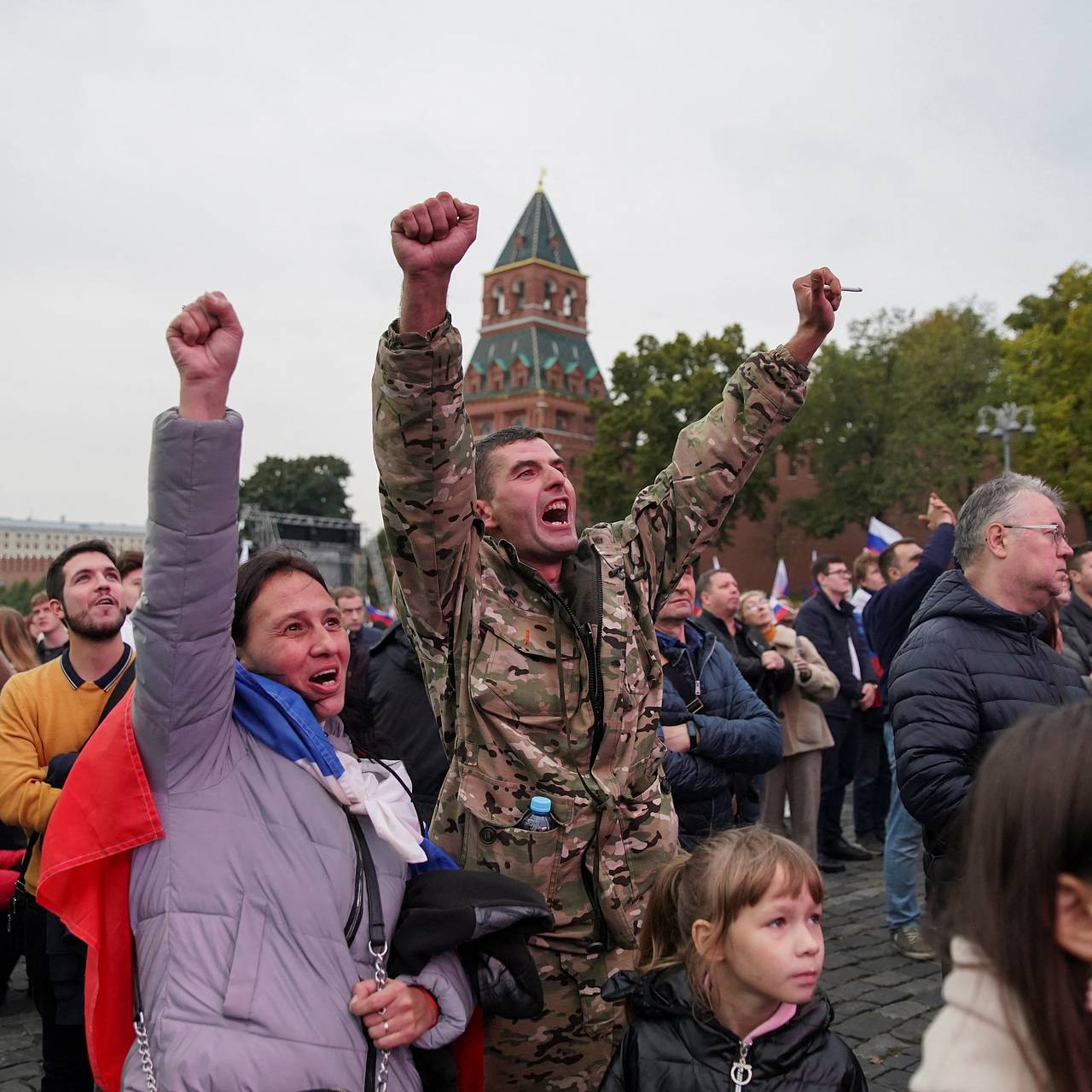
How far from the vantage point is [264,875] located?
218 centimetres

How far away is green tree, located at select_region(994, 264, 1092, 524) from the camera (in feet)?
113

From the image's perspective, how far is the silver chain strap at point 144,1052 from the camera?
2.08 m

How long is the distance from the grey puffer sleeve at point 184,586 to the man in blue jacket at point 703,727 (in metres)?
2.38

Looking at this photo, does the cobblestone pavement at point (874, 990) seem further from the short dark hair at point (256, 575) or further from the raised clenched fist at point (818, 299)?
the short dark hair at point (256, 575)

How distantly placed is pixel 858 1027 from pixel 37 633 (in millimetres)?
7324

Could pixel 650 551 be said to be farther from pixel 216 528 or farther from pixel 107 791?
pixel 107 791

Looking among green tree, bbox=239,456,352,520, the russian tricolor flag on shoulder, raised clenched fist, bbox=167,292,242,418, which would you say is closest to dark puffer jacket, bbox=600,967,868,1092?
raised clenched fist, bbox=167,292,242,418

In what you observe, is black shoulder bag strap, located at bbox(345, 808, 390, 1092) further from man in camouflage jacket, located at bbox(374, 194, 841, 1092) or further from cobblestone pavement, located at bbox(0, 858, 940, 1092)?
cobblestone pavement, located at bbox(0, 858, 940, 1092)

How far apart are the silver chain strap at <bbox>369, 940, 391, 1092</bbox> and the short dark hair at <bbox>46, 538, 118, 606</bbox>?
3.06 m

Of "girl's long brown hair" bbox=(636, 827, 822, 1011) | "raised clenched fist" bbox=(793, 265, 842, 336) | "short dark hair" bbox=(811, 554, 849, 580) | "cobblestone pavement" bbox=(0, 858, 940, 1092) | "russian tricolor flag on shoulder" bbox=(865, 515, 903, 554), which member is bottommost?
"cobblestone pavement" bbox=(0, 858, 940, 1092)

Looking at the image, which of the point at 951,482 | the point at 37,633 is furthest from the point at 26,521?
the point at 37,633

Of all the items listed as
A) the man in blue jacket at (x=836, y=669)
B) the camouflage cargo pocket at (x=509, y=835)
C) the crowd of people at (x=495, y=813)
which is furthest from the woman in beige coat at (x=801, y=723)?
the camouflage cargo pocket at (x=509, y=835)

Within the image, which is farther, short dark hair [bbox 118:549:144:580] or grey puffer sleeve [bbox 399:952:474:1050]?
short dark hair [bbox 118:549:144:580]

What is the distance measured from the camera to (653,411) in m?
47.6
